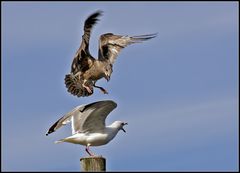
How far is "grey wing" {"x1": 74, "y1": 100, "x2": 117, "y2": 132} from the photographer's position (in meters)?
9.89

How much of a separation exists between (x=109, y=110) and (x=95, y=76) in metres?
5.26

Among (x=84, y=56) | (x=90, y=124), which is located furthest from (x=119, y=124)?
(x=84, y=56)

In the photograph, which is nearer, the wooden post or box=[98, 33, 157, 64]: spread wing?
the wooden post

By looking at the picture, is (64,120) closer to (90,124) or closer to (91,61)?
(90,124)

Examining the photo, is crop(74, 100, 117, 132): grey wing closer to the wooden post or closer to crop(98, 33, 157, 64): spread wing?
the wooden post

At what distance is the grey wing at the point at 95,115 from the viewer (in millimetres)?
9891

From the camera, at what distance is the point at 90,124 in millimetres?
10219

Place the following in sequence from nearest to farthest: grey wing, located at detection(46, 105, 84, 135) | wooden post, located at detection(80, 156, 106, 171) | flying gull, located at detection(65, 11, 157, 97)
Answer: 1. wooden post, located at detection(80, 156, 106, 171)
2. grey wing, located at detection(46, 105, 84, 135)
3. flying gull, located at detection(65, 11, 157, 97)

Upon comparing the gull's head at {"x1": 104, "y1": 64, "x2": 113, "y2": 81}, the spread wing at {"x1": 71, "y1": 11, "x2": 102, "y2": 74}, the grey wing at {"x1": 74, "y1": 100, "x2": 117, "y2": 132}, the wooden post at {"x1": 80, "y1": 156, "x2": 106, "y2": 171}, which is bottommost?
the wooden post at {"x1": 80, "y1": 156, "x2": 106, "y2": 171}

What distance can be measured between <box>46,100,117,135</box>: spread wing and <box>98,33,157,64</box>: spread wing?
5.67 m

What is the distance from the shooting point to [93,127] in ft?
33.5

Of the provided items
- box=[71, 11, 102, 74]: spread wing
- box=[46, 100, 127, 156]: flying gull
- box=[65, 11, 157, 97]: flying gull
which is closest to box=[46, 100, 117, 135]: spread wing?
box=[46, 100, 127, 156]: flying gull

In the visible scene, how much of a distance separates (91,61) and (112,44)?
684mm

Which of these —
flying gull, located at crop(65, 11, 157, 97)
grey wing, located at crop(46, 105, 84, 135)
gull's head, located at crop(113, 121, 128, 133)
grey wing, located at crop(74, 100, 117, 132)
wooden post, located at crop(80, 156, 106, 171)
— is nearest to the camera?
wooden post, located at crop(80, 156, 106, 171)
